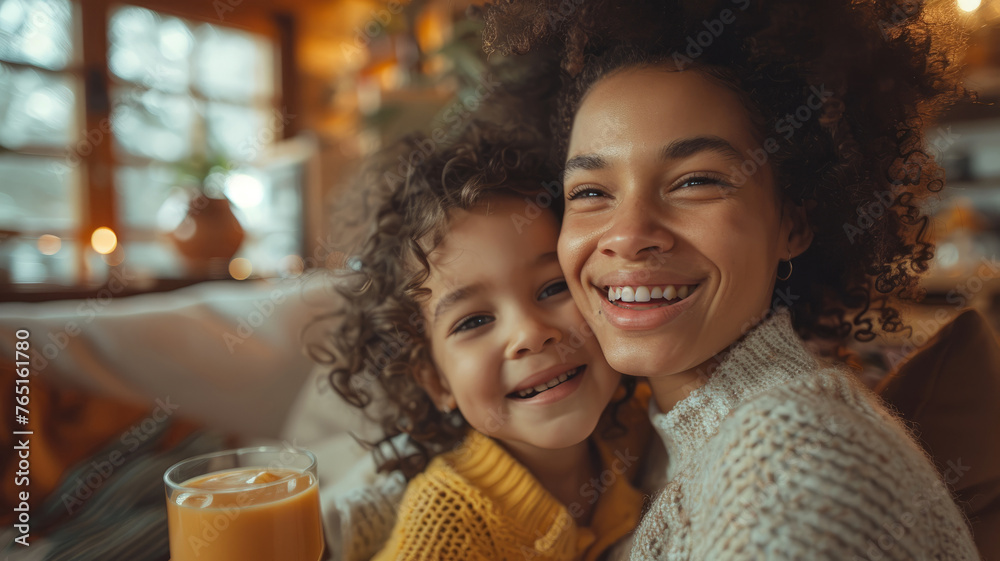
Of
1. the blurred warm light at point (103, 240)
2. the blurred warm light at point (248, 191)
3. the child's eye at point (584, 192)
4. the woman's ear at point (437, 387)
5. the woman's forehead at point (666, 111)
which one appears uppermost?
the blurred warm light at point (248, 191)

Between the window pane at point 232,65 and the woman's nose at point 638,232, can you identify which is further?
the window pane at point 232,65

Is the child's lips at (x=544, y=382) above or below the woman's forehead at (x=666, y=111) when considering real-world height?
below

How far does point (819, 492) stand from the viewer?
580 millimetres

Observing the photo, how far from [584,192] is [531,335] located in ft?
0.80

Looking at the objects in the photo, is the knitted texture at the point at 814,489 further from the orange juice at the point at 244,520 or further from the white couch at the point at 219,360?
the white couch at the point at 219,360

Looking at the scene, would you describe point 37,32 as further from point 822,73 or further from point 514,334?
point 822,73

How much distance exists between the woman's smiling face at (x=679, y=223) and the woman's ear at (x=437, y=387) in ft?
1.35

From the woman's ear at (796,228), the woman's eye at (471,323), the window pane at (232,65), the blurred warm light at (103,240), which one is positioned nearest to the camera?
the woman's ear at (796,228)

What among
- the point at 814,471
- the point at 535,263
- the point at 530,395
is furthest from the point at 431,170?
the point at 814,471

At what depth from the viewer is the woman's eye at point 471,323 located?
1.09 meters

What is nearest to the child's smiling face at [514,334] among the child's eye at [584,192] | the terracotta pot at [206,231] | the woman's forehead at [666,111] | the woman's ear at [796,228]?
the child's eye at [584,192]

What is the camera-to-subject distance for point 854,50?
812mm

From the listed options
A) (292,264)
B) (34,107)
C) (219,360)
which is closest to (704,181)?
(219,360)

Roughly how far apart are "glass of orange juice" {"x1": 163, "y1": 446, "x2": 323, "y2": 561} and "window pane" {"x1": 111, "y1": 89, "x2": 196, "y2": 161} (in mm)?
4376
